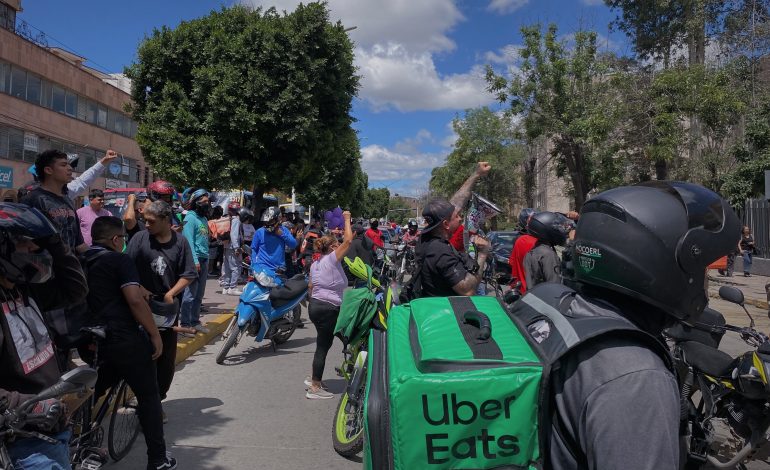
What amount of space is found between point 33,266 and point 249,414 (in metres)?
3.37

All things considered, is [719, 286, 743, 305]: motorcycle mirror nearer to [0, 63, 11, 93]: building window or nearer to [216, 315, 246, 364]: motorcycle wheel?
[216, 315, 246, 364]: motorcycle wheel

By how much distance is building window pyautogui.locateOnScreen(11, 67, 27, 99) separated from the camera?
25.2 m

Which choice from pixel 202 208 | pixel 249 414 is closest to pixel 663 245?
Result: pixel 249 414

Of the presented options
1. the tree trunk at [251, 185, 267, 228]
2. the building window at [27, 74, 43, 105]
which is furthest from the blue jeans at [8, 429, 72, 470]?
the building window at [27, 74, 43, 105]

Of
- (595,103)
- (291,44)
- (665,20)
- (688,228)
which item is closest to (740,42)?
(665,20)

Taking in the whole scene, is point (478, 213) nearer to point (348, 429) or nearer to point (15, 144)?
point (348, 429)

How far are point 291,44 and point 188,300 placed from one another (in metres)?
8.84

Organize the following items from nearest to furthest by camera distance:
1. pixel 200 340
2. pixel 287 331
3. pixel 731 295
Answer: pixel 731 295
pixel 200 340
pixel 287 331

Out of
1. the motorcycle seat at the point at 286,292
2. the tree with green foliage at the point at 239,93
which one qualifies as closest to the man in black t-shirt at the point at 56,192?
the motorcycle seat at the point at 286,292

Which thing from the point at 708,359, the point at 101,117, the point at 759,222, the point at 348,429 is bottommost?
the point at 348,429

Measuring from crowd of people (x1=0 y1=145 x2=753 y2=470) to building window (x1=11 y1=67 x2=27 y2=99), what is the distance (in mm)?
25496

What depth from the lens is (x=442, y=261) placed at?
4051 millimetres

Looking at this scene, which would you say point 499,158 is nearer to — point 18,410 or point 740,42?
point 740,42

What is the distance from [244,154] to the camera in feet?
49.8
